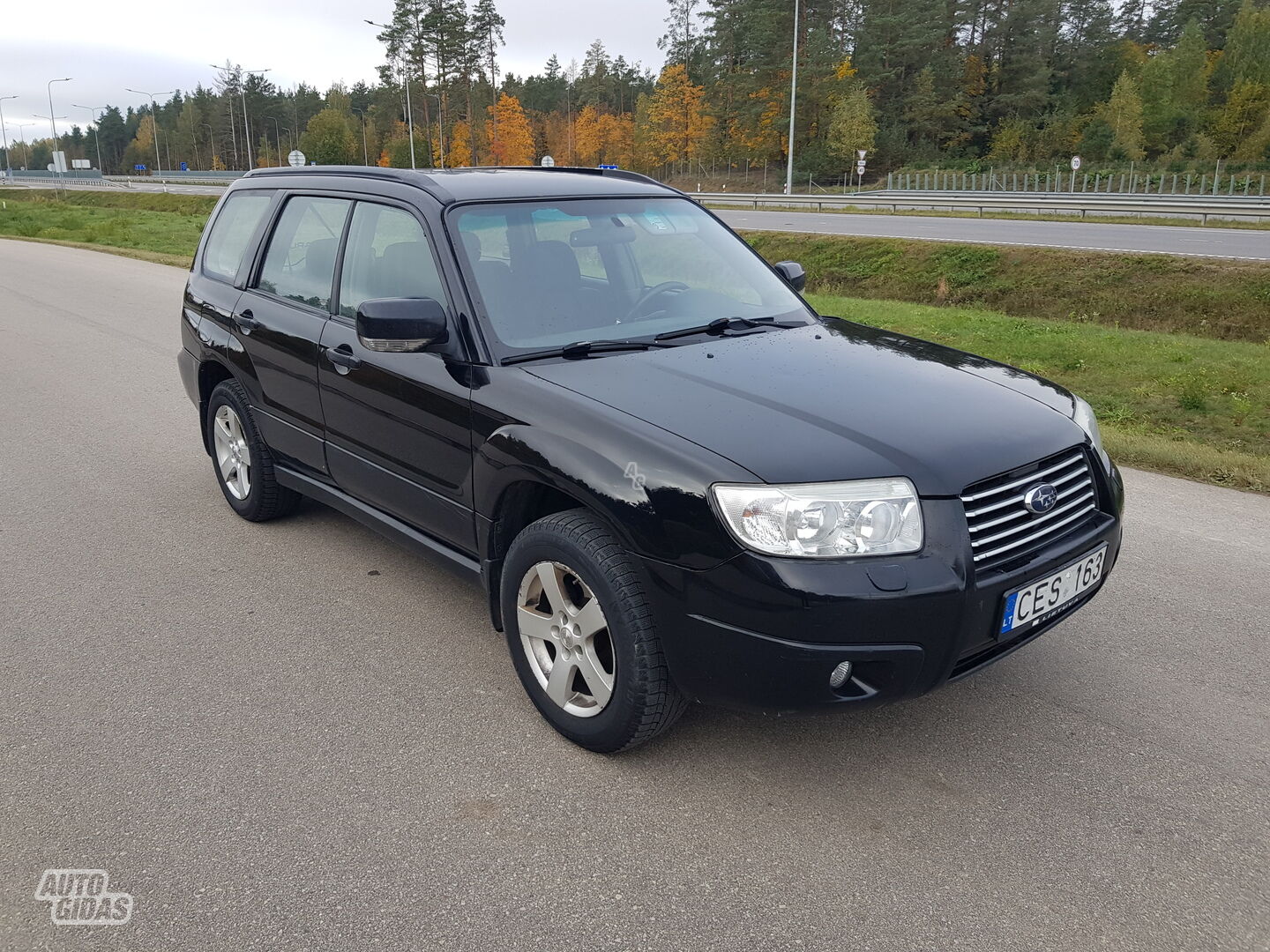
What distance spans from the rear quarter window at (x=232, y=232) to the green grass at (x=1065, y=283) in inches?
458

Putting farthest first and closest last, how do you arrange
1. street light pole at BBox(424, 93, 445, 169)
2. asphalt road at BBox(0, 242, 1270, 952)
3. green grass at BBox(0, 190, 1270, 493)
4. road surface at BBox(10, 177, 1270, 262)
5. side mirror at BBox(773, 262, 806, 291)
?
street light pole at BBox(424, 93, 445, 169)
road surface at BBox(10, 177, 1270, 262)
green grass at BBox(0, 190, 1270, 493)
side mirror at BBox(773, 262, 806, 291)
asphalt road at BBox(0, 242, 1270, 952)

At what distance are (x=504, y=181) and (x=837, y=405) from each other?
1897 mm

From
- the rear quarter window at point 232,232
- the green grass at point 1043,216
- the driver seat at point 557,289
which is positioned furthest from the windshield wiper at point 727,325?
the green grass at point 1043,216

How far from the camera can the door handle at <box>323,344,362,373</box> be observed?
4066 millimetres

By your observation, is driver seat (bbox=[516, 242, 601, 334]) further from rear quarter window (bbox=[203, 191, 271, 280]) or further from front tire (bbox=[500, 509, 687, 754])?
rear quarter window (bbox=[203, 191, 271, 280])

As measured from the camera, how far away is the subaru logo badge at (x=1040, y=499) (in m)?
2.98

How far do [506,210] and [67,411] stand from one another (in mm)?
5784

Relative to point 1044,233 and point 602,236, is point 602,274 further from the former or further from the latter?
point 1044,233

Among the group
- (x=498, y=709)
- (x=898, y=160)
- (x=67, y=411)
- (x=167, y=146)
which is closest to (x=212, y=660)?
(x=498, y=709)

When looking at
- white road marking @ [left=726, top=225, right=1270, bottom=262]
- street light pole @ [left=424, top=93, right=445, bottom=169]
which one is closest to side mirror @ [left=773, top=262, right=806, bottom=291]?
white road marking @ [left=726, top=225, right=1270, bottom=262]

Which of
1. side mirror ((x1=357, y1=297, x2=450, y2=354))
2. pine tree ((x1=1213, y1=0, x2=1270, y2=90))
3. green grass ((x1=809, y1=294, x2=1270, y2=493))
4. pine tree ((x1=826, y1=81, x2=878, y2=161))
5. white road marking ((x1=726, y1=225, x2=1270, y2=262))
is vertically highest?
pine tree ((x1=1213, y1=0, x2=1270, y2=90))

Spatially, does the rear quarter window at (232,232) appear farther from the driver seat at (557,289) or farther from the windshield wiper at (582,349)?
the windshield wiper at (582,349)

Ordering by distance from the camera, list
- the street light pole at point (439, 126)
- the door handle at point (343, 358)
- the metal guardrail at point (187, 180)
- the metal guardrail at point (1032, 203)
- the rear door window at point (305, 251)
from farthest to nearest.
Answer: the metal guardrail at point (187, 180) < the street light pole at point (439, 126) < the metal guardrail at point (1032, 203) < the rear door window at point (305, 251) < the door handle at point (343, 358)
